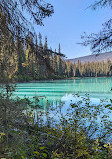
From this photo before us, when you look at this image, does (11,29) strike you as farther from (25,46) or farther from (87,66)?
(87,66)

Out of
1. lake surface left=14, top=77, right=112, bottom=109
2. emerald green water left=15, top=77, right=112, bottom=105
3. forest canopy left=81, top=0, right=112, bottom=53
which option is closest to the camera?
forest canopy left=81, top=0, right=112, bottom=53

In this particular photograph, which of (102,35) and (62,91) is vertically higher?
(102,35)

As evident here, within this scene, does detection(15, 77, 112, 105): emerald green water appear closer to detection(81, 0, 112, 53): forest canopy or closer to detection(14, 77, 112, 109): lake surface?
detection(14, 77, 112, 109): lake surface

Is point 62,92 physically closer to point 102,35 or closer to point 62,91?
point 62,91

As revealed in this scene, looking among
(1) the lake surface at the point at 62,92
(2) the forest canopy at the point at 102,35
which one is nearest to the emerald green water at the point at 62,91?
(1) the lake surface at the point at 62,92

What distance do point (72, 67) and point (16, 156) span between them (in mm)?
65248

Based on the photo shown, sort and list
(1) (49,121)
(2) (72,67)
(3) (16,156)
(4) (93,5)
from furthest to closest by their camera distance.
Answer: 1. (2) (72,67)
2. (1) (49,121)
3. (4) (93,5)
4. (3) (16,156)

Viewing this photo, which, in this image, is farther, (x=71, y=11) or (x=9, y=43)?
(x=71, y=11)

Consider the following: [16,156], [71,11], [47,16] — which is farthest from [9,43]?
[71,11]

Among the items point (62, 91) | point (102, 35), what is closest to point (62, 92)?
point (62, 91)

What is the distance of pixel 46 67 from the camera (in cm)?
204

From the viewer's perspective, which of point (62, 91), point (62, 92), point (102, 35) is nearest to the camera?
point (102, 35)

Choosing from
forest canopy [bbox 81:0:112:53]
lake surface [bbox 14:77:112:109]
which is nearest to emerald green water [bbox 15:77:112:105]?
lake surface [bbox 14:77:112:109]

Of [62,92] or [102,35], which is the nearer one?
[102,35]
